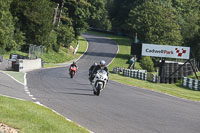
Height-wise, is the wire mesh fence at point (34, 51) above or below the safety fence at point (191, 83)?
above

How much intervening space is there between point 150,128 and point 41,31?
52353mm

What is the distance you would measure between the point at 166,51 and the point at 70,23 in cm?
3156

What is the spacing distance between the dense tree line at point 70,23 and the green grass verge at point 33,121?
38953 millimetres

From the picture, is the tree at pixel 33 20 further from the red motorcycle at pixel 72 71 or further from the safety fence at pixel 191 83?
the red motorcycle at pixel 72 71

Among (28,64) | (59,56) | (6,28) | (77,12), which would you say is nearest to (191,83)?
(28,64)

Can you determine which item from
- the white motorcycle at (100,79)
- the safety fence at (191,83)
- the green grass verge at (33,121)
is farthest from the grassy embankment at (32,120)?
the safety fence at (191,83)

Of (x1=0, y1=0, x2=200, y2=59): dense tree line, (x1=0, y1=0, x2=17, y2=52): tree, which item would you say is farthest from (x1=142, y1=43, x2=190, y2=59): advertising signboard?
(x1=0, y1=0, x2=200, y2=59): dense tree line

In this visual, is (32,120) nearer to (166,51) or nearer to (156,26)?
(166,51)

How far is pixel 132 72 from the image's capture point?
150ft

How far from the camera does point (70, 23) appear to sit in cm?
7738

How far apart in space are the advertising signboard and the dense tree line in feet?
53.0

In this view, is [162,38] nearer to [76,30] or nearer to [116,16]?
[76,30]

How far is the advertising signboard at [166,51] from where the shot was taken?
48688mm

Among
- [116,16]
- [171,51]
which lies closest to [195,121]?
[171,51]
